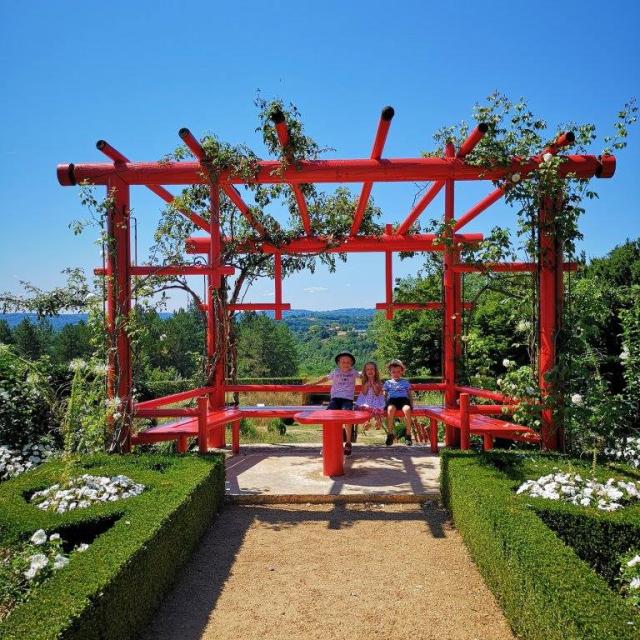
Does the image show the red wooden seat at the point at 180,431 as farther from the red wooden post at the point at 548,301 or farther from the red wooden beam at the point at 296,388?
the red wooden post at the point at 548,301

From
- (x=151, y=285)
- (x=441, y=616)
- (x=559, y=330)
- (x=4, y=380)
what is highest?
(x=151, y=285)

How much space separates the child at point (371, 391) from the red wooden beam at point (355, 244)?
1.99 meters

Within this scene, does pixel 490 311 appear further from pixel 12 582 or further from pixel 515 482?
pixel 12 582

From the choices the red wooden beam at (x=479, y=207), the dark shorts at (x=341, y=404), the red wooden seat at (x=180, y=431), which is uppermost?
the red wooden beam at (x=479, y=207)

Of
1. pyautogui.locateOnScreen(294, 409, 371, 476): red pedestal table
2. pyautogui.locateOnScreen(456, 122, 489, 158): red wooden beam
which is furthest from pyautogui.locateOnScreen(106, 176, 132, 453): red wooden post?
pyautogui.locateOnScreen(456, 122, 489, 158): red wooden beam

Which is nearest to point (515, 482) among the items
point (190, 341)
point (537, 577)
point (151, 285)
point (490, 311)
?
point (537, 577)

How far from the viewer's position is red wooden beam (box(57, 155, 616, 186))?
19.4 ft

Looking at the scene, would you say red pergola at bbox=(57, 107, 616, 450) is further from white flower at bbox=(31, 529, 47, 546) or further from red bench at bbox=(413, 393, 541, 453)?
white flower at bbox=(31, 529, 47, 546)

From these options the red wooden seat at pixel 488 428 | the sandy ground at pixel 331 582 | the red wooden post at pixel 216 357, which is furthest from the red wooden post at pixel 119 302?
the red wooden seat at pixel 488 428

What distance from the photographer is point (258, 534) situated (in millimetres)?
4781

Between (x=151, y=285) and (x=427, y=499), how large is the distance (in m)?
3.41

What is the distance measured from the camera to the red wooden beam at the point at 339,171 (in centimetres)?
592

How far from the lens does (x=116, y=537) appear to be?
11.2 feet

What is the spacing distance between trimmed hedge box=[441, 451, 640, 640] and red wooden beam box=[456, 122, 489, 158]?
110 inches
